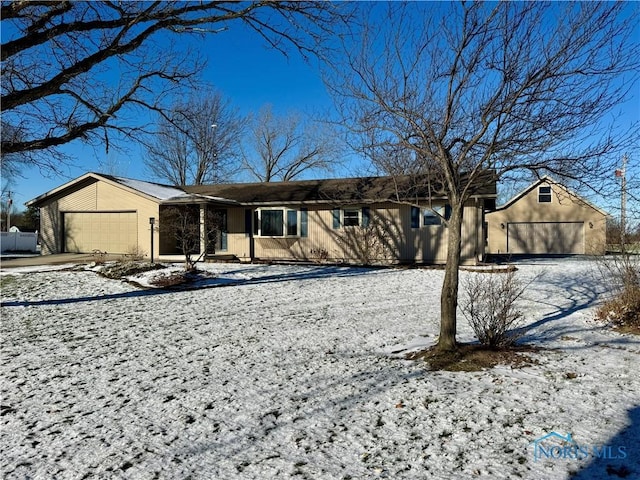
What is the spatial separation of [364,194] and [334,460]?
13841mm

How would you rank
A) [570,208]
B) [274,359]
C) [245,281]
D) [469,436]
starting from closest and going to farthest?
[469,436] → [274,359] → [245,281] → [570,208]

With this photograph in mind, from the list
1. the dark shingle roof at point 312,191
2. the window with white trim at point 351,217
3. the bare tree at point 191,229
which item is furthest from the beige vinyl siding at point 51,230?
the window with white trim at point 351,217

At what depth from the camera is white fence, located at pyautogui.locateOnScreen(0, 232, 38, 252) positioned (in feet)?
93.4

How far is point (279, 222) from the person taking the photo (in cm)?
1805

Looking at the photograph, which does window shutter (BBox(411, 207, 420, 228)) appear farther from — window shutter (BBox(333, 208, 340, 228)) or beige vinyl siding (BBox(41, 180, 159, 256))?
beige vinyl siding (BBox(41, 180, 159, 256))

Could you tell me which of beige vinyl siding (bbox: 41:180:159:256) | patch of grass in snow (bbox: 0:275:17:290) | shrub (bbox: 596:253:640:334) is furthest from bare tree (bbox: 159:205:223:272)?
shrub (bbox: 596:253:640:334)

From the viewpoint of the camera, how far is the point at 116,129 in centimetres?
975

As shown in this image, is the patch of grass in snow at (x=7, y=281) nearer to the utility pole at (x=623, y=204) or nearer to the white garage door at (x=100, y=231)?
the white garage door at (x=100, y=231)

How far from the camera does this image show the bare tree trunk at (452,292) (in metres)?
5.39

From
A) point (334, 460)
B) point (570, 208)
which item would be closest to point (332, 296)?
point (334, 460)

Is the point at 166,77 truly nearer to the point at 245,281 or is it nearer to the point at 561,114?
the point at 245,281

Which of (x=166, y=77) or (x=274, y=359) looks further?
(x=166, y=77)

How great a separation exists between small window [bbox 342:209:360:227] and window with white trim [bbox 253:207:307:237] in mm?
1765

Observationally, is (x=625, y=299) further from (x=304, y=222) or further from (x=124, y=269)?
(x=124, y=269)
